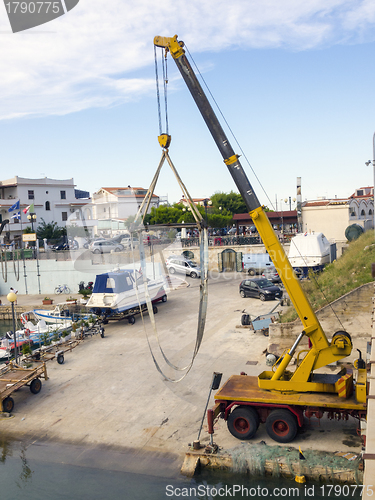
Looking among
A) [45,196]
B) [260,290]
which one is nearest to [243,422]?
[260,290]

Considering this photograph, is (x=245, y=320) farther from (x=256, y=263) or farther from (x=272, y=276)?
(x=256, y=263)

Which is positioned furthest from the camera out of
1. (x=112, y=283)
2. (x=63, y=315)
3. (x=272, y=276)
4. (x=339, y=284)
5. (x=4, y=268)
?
(x=4, y=268)

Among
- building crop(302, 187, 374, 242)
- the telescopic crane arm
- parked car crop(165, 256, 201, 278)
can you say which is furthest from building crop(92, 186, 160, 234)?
the telescopic crane arm

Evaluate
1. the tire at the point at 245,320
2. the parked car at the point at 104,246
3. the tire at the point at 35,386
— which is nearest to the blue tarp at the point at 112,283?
the tire at the point at 245,320

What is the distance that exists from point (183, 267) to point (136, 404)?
25.4m

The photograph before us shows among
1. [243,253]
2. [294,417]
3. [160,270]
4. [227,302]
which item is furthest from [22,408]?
[243,253]

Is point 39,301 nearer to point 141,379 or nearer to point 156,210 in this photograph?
point 141,379

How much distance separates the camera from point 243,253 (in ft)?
128

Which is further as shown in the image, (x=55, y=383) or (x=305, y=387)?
(x=55, y=383)

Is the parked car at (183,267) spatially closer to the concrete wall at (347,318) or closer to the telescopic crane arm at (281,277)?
the concrete wall at (347,318)

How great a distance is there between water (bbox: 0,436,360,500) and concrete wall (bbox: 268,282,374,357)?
6.83m

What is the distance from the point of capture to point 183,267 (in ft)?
125

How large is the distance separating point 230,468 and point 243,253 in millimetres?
30417

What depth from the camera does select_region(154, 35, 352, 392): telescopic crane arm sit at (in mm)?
10086
